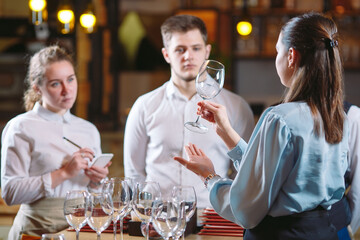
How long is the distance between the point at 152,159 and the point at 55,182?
64 centimetres

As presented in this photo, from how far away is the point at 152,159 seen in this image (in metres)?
3.21

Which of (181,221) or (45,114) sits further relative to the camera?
(45,114)

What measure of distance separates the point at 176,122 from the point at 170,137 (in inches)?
4.0

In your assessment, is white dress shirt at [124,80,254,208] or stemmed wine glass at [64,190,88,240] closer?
stemmed wine glass at [64,190,88,240]

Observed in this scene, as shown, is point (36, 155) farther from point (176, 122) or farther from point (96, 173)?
point (176, 122)

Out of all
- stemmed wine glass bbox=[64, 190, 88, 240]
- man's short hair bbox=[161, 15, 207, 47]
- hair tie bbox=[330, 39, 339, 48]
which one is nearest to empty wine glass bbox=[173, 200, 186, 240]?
A: stemmed wine glass bbox=[64, 190, 88, 240]

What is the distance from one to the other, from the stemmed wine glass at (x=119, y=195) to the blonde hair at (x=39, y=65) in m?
1.01

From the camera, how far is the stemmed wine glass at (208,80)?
2.47 m

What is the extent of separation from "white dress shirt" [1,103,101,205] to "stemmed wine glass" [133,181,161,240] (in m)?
0.79

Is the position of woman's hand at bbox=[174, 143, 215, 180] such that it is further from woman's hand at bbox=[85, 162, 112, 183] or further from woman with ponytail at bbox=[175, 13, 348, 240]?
woman's hand at bbox=[85, 162, 112, 183]

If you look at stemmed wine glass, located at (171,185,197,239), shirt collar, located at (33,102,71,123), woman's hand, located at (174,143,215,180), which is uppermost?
shirt collar, located at (33,102,71,123)

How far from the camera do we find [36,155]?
2.84 m

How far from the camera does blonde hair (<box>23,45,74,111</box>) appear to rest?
2982mm

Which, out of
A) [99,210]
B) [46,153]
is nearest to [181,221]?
[99,210]
